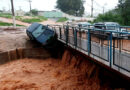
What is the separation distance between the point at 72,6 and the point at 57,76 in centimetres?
5559

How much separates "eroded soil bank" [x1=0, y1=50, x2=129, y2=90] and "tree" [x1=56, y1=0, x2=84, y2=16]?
52739 mm

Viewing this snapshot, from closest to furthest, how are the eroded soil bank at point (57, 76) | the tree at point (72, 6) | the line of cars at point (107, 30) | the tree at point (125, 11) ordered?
the line of cars at point (107, 30)
the eroded soil bank at point (57, 76)
the tree at point (125, 11)
the tree at point (72, 6)

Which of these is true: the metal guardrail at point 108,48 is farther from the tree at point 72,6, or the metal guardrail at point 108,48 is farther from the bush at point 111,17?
the tree at point 72,6

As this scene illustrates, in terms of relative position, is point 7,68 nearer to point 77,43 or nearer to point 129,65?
point 77,43

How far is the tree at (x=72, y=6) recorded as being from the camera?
6091cm

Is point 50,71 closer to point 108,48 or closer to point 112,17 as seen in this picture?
point 108,48

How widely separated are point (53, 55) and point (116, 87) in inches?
300

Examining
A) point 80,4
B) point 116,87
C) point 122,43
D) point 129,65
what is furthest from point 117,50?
point 80,4

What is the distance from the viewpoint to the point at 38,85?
7.80m

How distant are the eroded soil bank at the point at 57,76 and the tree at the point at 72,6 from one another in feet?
173

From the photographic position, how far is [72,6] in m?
61.4

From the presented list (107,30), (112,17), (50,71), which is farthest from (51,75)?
(112,17)

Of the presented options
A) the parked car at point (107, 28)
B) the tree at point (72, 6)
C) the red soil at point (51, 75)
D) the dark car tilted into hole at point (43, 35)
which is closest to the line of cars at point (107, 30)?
the parked car at point (107, 28)

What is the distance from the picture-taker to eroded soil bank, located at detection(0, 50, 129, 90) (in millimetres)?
7014
